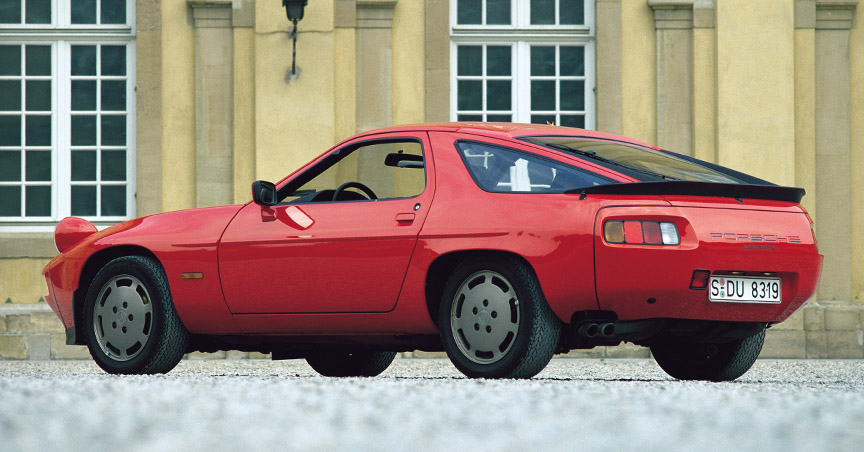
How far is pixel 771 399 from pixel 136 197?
9.69 metres

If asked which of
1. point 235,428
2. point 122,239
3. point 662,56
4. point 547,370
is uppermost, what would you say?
point 662,56

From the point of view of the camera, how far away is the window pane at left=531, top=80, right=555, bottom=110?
533 inches

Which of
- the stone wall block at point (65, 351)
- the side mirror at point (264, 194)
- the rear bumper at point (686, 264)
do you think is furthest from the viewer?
the stone wall block at point (65, 351)

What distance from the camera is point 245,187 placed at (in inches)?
514

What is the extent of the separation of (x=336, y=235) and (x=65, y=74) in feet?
26.5

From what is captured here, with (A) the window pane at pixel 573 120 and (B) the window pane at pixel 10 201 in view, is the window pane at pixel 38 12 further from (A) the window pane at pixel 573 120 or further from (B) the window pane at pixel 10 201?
(A) the window pane at pixel 573 120

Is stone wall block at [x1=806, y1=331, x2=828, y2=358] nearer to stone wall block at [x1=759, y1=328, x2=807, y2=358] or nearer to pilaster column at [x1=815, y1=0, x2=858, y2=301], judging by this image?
stone wall block at [x1=759, y1=328, x2=807, y2=358]

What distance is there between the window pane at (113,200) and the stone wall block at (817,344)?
23.7ft

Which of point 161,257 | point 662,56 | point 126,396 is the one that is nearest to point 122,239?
point 161,257

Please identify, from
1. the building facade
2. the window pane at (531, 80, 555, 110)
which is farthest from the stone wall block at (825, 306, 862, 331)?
the window pane at (531, 80, 555, 110)

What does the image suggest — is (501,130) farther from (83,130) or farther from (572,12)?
(83,130)

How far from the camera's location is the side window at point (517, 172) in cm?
584

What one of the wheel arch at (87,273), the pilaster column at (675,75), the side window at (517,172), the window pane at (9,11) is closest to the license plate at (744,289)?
the side window at (517,172)

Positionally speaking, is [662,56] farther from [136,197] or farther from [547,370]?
[136,197]
